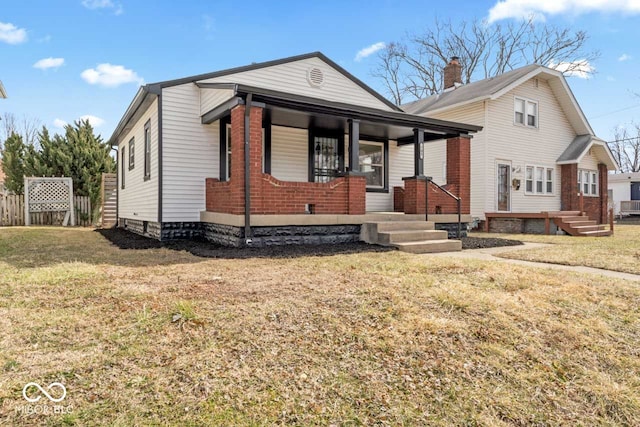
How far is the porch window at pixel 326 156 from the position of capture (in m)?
11.1

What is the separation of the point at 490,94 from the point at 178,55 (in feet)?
44.2

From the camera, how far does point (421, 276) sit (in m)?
5.08

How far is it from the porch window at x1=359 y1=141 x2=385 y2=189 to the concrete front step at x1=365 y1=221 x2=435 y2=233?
3011 mm

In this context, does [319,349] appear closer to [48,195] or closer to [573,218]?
[573,218]

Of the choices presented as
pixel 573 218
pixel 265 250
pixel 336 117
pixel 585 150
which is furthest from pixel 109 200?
pixel 585 150

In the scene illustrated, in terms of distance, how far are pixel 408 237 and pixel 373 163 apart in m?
4.23

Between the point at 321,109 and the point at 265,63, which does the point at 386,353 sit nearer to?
the point at 321,109

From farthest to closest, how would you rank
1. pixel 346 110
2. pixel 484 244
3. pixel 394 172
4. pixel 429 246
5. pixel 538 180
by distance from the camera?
pixel 538 180 < pixel 394 172 < pixel 484 244 < pixel 346 110 < pixel 429 246

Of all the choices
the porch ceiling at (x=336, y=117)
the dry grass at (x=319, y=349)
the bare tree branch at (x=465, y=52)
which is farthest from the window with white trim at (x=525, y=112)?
the dry grass at (x=319, y=349)

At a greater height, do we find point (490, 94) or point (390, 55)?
point (390, 55)

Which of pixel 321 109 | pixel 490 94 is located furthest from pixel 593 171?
pixel 321 109

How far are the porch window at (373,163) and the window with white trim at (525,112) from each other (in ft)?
25.1

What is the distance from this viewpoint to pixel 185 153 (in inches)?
374

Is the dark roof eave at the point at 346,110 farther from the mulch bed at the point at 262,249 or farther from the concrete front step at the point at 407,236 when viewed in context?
the mulch bed at the point at 262,249
